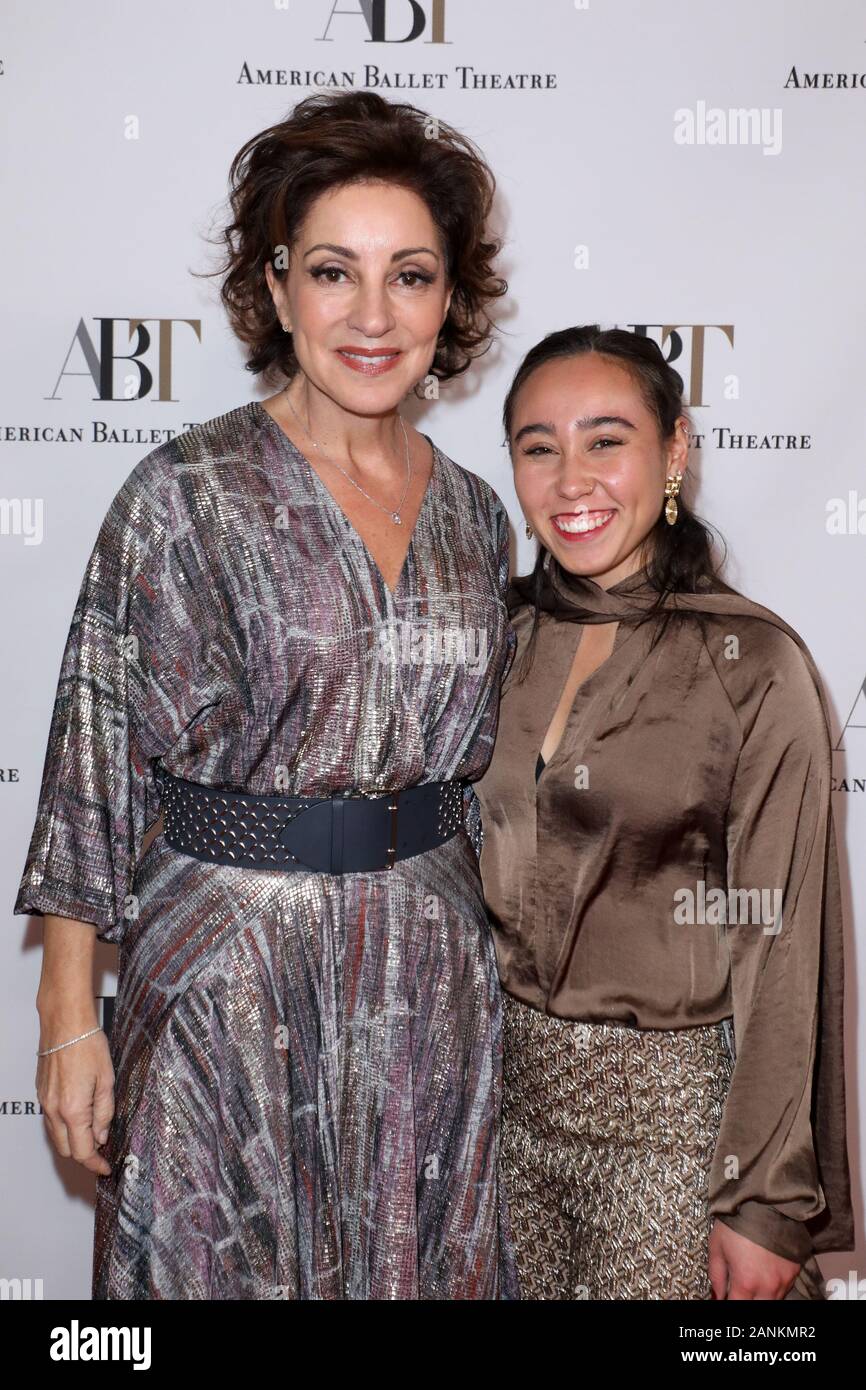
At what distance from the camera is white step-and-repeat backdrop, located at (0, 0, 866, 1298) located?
227 centimetres

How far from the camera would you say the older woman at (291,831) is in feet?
5.23

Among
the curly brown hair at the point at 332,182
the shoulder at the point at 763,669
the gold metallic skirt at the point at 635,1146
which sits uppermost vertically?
the curly brown hair at the point at 332,182

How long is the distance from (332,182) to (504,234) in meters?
0.75

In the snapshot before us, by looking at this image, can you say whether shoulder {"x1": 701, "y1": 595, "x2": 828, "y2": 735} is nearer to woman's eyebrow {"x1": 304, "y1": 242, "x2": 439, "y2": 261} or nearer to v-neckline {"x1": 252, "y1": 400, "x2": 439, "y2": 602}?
v-neckline {"x1": 252, "y1": 400, "x2": 439, "y2": 602}

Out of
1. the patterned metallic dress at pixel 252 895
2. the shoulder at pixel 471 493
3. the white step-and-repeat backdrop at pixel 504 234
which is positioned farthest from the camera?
the white step-and-repeat backdrop at pixel 504 234

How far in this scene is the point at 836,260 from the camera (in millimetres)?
2357

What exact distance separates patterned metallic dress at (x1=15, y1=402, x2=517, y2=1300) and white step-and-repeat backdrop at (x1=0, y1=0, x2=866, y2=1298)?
76 centimetres

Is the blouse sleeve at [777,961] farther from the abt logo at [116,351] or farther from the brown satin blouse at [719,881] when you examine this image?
the abt logo at [116,351]

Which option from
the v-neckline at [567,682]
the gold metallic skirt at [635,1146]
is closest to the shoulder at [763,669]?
the v-neckline at [567,682]

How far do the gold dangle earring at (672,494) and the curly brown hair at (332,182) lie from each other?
38 centimetres

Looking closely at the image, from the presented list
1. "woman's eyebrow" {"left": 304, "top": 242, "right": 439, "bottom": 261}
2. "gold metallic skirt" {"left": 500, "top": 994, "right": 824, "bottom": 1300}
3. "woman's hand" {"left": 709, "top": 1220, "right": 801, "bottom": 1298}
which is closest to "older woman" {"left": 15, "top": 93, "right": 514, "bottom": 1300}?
"woman's eyebrow" {"left": 304, "top": 242, "right": 439, "bottom": 261}

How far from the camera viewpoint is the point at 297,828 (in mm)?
1605

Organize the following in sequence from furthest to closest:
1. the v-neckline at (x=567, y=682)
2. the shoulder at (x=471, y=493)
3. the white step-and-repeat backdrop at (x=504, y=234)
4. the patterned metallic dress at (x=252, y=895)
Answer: the white step-and-repeat backdrop at (x=504, y=234), the shoulder at (x=471, y=493), the v-neckline at (x=567, y=682), the patterned metallic dress at (x=252, y=895)
